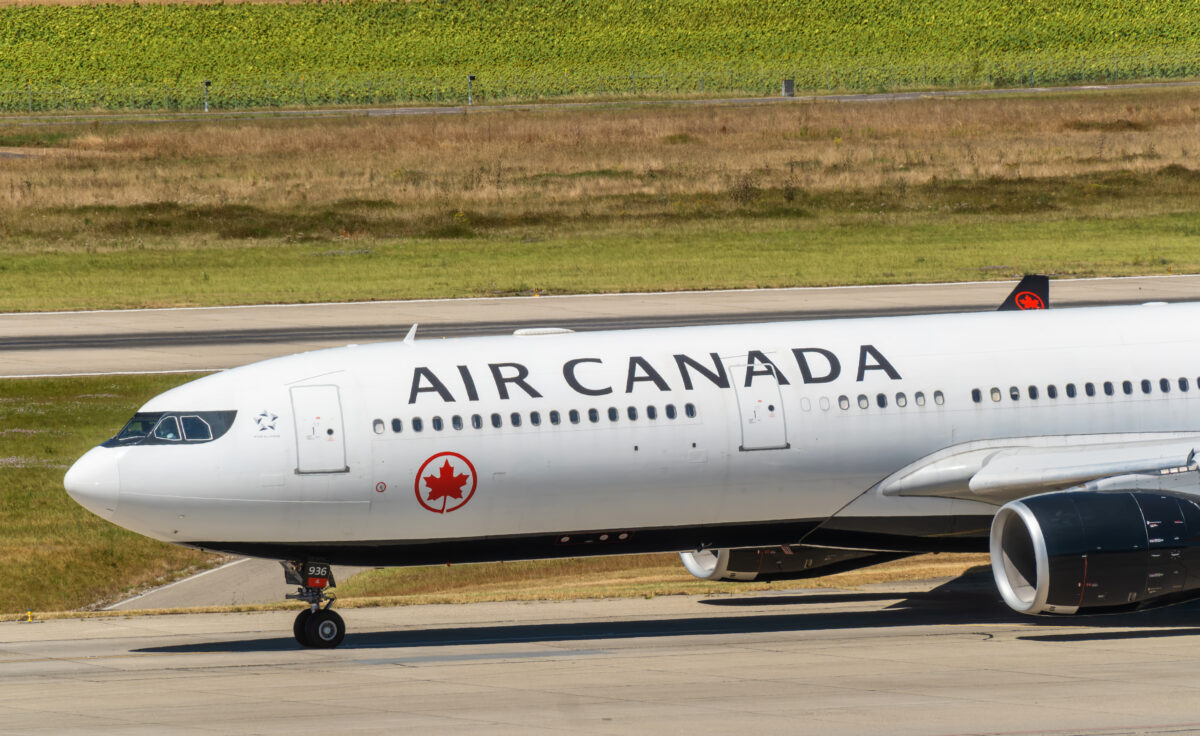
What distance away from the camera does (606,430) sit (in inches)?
1005

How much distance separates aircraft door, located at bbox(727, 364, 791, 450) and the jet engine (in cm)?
321

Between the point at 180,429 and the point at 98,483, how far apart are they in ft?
4.60

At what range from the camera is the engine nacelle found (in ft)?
78.2

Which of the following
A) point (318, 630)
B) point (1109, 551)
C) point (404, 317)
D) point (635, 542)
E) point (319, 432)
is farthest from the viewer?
point (404, 317)

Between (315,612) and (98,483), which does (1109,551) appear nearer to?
(315,612)

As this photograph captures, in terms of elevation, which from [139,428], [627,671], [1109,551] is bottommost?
[627,671]

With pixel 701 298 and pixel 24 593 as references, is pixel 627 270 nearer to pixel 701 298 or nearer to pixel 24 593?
pixel 701 298

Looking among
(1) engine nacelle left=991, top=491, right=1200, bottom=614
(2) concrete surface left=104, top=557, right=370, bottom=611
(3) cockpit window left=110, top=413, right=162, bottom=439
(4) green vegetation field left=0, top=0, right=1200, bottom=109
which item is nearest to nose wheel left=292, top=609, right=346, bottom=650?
(3) cockpit window left=110, top=413, right=162, bottom=439

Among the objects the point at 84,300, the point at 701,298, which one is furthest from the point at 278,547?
the point at 84,300

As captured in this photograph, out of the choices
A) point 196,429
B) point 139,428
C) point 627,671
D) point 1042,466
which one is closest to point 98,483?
point 139,428

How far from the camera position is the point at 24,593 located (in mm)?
35812

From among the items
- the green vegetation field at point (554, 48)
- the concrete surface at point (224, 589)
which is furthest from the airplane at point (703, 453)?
the green vegetation field at point (554, 48)

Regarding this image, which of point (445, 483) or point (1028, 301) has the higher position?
point (1028, 301)

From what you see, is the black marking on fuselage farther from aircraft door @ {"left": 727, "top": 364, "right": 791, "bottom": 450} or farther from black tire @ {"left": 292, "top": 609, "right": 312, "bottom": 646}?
aircraft door @ {"left": 727, "top": 364, "right": 791, "bottom": 450}
